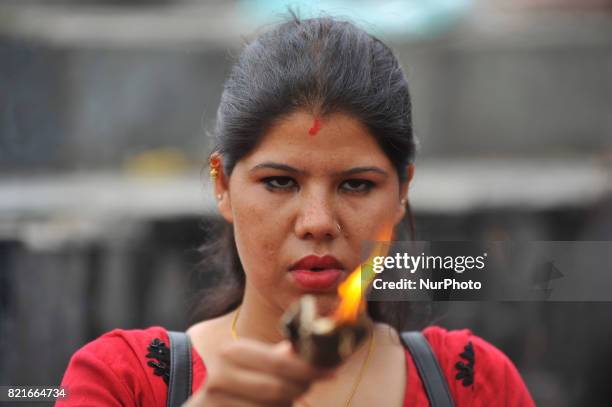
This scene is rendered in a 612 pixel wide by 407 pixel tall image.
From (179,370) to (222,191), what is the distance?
486mm

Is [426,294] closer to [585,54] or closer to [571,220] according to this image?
[571,220]

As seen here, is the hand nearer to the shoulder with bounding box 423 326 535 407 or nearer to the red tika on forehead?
the red tika on forehead

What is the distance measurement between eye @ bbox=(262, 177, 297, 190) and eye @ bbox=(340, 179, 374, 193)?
0.12m

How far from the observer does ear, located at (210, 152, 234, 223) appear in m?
2.37

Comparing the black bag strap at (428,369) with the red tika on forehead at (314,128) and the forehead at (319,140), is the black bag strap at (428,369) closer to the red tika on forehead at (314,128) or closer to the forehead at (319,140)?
the forehead at (319,140)

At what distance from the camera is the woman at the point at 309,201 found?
213cm

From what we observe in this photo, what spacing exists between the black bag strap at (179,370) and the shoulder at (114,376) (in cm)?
3

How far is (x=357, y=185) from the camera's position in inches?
86.1

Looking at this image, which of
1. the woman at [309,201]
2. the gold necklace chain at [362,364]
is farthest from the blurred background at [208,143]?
the woman at [309,201]

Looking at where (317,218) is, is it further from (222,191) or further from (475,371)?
(475,371)

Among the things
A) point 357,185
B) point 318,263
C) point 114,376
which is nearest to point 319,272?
point 318,263

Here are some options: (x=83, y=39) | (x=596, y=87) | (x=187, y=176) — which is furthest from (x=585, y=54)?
(x=83, y=39)

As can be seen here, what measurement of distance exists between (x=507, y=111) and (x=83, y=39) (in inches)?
128

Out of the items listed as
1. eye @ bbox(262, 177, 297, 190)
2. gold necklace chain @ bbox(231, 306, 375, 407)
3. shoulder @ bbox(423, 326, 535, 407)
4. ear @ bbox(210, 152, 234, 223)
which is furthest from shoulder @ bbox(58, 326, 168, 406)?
shoulder @ bbox(423, 326, 535, 407)
